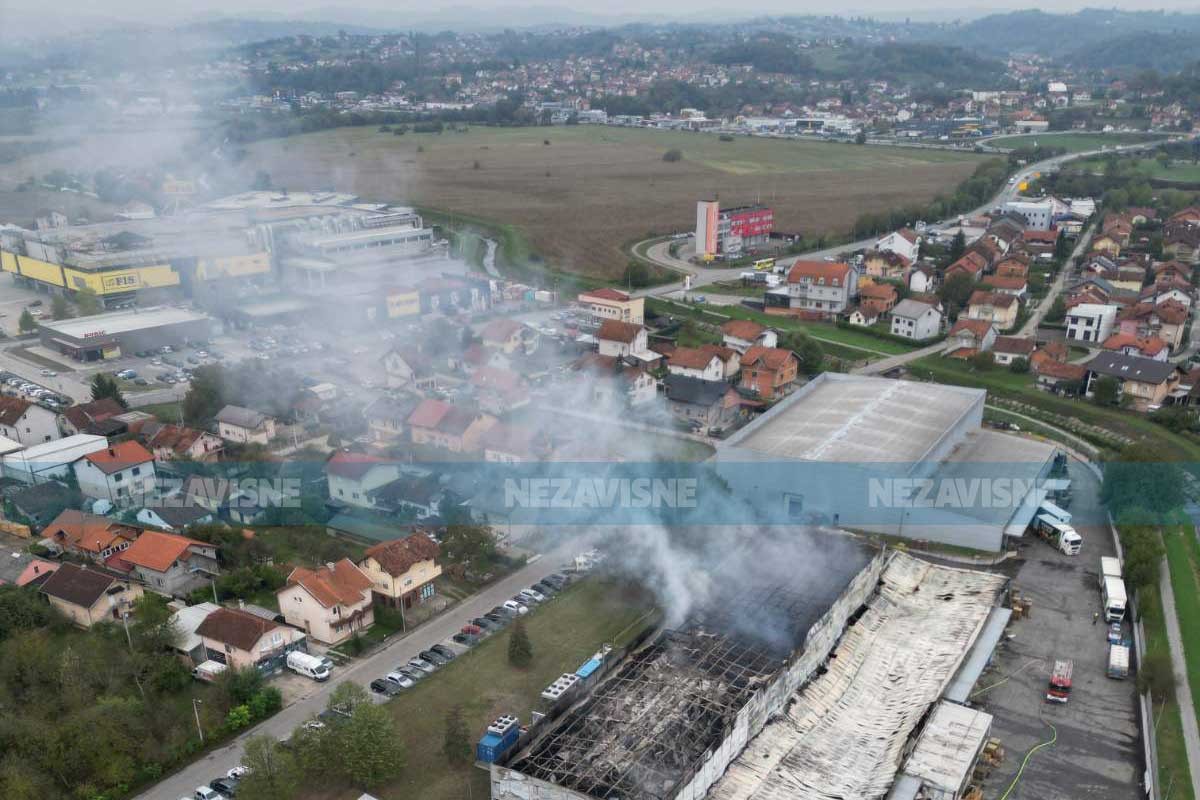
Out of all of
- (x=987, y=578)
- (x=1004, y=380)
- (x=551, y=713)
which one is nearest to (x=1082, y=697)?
(x=987, y=578)

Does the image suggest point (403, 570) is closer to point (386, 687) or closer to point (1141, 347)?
point (386, 687)

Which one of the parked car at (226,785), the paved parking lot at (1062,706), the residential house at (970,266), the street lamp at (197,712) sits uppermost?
the residential house at (970,266)

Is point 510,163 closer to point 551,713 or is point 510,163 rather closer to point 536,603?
point 536,603

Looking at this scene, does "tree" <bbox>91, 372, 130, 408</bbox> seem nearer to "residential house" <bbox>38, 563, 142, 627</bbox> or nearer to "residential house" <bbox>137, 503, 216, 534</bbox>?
"residential house" <bbox>137, 503, 216, 534</bbox>

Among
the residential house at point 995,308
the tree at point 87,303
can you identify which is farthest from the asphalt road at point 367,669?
the tree at point 87,303

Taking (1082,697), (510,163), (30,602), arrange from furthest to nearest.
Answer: (510,163), (30,602), (1082,697)

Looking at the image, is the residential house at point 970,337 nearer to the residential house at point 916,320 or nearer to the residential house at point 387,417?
the residential house at point 916,320

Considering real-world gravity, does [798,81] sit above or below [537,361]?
above
